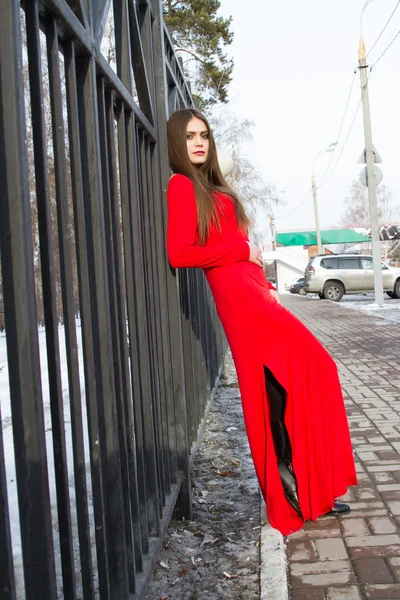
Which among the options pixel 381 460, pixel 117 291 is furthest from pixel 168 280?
pixel 381 460

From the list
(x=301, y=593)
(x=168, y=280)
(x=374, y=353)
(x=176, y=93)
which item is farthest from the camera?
(x=374, y=353)

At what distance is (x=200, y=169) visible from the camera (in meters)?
2.89

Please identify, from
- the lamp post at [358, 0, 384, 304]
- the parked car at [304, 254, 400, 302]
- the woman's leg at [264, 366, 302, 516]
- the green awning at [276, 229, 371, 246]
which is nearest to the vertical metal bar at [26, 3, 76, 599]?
the woman's leg at [264, 366, 302, 516]

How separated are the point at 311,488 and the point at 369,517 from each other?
0.37 m

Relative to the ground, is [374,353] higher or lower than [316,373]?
lower

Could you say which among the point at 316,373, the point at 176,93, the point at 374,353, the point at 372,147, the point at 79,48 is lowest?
Result: the point at 374,353

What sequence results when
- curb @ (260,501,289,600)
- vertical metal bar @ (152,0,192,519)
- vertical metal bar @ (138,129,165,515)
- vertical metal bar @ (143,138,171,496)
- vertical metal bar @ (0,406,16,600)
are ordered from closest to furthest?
vertical metal bar @ (0,406,16,600) → curb @ (260,501,289,600) → vertical metal bar @ (138,129,165,515) → vertical metal bar @ (143,138,171,496) → vertical metal bar @ (152,0,192,519)

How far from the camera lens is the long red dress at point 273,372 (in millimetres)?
2621

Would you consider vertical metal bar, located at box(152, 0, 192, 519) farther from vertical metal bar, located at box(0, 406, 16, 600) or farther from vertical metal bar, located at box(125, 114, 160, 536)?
vertical metal bar, located at box(0, 406, 16, 600)

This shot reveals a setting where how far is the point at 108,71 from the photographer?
1838 millimetres

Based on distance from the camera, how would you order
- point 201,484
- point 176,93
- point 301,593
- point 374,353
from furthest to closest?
point 374,353
point 176,93
point 201,484
point 301,593

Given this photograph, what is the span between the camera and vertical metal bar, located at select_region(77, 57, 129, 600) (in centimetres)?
158

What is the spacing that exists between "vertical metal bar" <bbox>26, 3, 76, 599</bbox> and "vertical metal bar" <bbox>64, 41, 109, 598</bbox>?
0.24 m

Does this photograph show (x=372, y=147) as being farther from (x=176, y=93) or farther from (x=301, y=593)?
(x=301, y=593)
